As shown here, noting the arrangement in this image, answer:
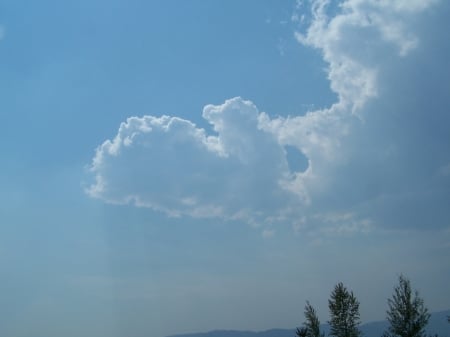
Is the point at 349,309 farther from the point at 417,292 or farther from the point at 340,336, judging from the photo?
the point at 417,292

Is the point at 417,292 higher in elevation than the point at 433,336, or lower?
higher

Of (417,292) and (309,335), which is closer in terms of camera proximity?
(417,292)

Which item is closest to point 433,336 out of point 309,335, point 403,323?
point 403,323

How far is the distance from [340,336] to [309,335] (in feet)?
6.97

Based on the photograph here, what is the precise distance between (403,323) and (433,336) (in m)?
1.85

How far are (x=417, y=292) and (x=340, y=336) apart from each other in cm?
635

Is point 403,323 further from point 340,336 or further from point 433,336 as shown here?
point 340,336

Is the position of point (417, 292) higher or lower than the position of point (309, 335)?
higher

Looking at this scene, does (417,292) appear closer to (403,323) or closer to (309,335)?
(403,323)

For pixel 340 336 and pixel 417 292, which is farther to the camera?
pixel 340 336

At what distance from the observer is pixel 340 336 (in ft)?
106

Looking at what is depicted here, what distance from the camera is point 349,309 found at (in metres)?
32.5

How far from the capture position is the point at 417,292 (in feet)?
94.0

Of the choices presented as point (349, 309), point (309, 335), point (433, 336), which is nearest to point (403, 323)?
point (433, 336)
